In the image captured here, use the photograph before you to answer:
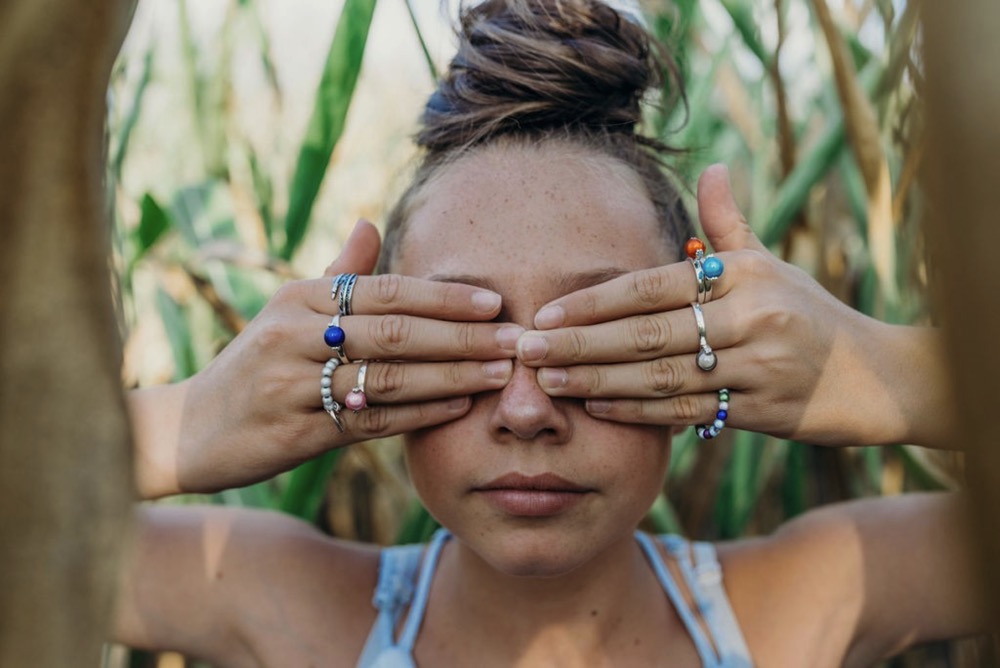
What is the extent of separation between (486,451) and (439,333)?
12 cm

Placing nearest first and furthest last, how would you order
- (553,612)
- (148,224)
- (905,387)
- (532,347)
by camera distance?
(532,347) → (905,387) → (553,612) → (148,224)

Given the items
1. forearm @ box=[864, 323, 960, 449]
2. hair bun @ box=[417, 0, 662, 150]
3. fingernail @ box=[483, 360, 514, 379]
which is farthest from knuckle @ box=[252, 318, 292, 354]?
forearm @ box=[864, 323, 960, 449]

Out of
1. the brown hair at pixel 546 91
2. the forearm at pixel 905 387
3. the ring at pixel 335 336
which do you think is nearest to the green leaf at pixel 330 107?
the brown hair at pixel 546 91

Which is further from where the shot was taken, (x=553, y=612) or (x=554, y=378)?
(x=553, y=612)

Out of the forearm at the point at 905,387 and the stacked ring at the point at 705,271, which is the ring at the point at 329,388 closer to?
the stacked ring at the point at 705,271

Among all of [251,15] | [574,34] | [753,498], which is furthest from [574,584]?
[251,15]

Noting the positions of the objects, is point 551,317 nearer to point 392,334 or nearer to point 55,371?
point 392,334

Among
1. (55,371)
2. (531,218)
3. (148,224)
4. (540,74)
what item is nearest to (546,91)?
(540,74)

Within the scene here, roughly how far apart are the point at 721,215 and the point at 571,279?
0.20 m

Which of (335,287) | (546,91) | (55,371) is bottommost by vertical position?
(55,371)

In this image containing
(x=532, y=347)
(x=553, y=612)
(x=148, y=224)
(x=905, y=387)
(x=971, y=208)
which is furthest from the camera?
(x=148, y=224)

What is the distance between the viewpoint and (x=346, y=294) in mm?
852

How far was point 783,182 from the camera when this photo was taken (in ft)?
4.51

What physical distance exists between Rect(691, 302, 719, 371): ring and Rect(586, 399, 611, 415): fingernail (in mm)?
95
